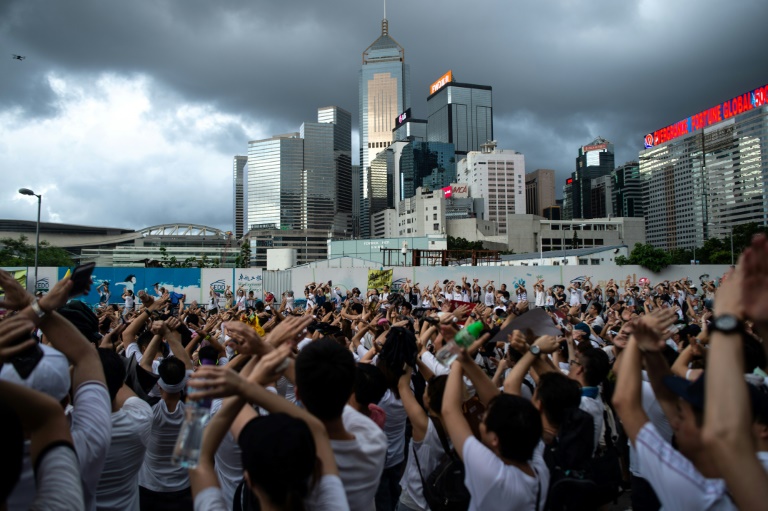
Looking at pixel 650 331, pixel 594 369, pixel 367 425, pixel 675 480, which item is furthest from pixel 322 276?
pixel 675 480

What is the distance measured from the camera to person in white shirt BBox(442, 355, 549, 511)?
2.15 m

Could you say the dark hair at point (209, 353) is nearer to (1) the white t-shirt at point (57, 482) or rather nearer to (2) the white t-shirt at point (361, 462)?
(2) the white t-shirt at point (361, 462)

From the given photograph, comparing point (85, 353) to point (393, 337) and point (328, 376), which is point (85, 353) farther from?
point (393, 337)

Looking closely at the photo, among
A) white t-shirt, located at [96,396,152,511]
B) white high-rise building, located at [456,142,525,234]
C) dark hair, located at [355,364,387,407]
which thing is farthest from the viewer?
white high-rise building, located at [456,142,525,234]

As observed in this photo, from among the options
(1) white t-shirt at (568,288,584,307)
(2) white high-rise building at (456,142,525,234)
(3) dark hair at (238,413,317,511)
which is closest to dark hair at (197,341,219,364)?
(3) dark hair at (238,413,317,511)

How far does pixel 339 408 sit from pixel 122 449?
143cm

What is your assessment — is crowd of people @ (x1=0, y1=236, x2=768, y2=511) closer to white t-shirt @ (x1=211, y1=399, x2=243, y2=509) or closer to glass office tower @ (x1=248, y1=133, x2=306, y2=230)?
white t-shirt @ (x1=211, y1=399, x2=243, y2=509)

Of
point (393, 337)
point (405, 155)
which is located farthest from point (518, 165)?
point (393, 337)

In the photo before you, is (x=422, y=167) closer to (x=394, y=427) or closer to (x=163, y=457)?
(x=394, y=427)

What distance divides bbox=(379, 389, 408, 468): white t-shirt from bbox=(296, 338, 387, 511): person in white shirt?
138cm

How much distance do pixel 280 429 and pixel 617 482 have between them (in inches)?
92.0

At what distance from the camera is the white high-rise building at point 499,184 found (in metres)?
150

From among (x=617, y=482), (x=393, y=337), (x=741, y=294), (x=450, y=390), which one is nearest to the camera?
(x=741, y=294)

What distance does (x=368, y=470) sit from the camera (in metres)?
2.12
